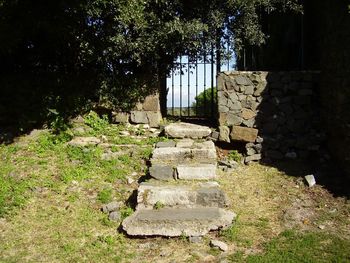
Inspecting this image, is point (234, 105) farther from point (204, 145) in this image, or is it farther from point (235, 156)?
point (204, 145)

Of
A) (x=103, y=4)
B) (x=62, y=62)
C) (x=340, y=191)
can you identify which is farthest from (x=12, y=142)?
(x=340, y=191)

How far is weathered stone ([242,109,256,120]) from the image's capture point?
6770 millimetres

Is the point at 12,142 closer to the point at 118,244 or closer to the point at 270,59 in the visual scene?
the point at 118,244

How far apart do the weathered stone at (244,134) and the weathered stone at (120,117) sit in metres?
1.92

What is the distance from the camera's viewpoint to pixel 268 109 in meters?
6.77

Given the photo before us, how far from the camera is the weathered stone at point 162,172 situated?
5457 millimetres

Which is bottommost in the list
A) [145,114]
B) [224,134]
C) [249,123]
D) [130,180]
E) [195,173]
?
[130,180]

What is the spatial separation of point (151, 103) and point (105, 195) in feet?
7.66

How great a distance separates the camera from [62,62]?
297 inches

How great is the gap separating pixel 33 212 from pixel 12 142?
1.94m

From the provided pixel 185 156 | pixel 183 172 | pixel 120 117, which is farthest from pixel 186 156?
pixel 120 117

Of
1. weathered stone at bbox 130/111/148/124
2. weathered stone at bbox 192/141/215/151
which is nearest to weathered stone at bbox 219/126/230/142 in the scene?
weathered stone at bbox 192/141/215/151

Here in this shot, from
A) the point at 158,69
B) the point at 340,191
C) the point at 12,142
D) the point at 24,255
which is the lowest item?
the point at 24,255

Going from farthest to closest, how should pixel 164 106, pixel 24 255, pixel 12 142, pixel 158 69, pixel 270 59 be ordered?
pixel 270 59
pixel 164 106
pixel 158 69
pixel 12 142
pixel 24 255
